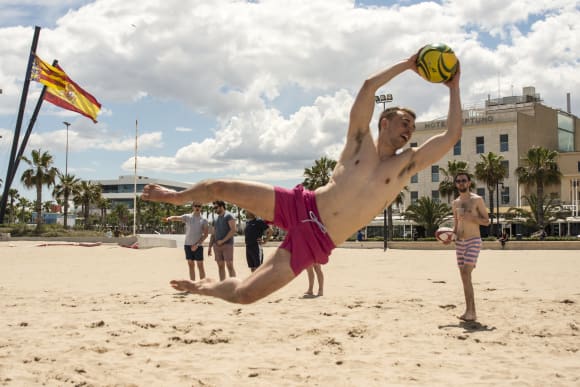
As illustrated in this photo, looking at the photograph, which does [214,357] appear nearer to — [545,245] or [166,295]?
[166,295]

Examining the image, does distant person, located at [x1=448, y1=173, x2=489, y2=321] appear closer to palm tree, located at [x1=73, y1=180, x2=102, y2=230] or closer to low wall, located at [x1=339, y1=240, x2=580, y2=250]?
low wall, located at [x1=339, y1=240, x2=580, y2=250]

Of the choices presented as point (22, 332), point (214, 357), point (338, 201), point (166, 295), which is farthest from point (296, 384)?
point (166, 295)

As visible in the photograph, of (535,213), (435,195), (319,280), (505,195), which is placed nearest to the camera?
(319,280)

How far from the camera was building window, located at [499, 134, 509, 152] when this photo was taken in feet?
231

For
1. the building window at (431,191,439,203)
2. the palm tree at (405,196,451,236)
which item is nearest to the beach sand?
the palm tree at (405,196,451,236)

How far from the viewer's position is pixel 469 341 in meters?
7.57

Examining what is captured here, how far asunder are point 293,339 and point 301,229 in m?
3.24

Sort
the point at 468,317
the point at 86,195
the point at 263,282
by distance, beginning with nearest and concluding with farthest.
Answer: the point at 263,282, the point at 468,317, the point at 86,195

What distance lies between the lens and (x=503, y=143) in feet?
231

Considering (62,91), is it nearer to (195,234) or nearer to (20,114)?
(20,114)

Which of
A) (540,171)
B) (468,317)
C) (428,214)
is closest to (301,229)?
(468,317)

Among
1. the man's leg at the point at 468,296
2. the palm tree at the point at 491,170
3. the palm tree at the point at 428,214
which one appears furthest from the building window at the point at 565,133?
the man's leg at the point at 468,296

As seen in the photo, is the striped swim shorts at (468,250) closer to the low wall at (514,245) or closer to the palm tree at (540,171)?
the low wall at (514,245)

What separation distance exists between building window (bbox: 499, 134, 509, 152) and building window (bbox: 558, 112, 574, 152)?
12.5 metres
